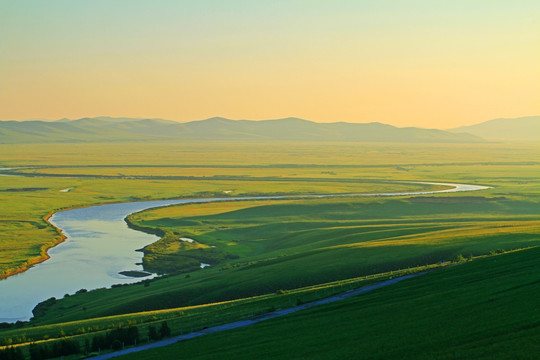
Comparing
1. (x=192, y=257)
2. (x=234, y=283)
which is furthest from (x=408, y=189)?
(x=234, y=283)

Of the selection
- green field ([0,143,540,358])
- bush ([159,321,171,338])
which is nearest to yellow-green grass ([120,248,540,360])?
green field ([0,143,540,358])

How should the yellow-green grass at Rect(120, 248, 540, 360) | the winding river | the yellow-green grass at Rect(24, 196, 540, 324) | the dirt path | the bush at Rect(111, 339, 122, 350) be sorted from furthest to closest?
the winding river
the yellow-green grass at Rect(24, 196, 540, 324)
the bush at Rect(111, 339, 122, 350)
the dirt path
the yellow-green grass at Rect(120, 248, 540, 360)

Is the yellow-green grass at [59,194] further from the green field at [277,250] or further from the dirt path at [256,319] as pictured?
the dirt path at [256,319]

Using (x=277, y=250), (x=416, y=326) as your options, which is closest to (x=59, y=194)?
(x=277, y=250)

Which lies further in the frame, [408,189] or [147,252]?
[408,189]

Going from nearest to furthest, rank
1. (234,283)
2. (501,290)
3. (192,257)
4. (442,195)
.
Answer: (501,290), (234,283), (192,257), (442,195)

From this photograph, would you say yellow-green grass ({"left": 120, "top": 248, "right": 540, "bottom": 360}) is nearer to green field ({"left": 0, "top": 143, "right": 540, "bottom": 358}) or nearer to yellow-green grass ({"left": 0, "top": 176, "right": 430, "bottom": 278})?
green field ({"left": 0, "top": 143, "right": 540, "bottom": 358})

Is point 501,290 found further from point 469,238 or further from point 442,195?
point 442,195

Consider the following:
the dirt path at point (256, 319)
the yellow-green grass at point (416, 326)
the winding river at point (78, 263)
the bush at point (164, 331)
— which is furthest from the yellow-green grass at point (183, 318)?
the winding river at point (78, 263)
